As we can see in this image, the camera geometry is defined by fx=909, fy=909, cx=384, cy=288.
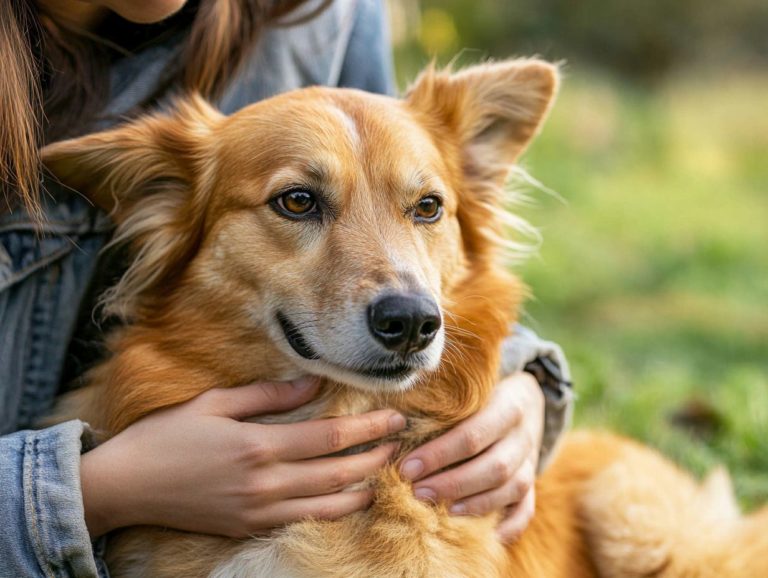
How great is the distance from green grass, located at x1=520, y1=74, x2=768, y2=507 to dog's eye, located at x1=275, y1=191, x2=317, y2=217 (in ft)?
5.92

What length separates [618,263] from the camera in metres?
7.35

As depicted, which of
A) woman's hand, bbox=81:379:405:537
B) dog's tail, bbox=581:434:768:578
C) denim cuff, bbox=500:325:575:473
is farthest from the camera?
denim cuff, bbox=500:325:575:473

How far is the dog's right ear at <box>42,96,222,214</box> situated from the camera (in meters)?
2.51

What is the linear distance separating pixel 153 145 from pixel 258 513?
1.08 metres

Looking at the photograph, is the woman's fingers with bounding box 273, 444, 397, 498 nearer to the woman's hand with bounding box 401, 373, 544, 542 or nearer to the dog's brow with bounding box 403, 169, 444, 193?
the woman's hand with bounding box 401, 373, 544, 542

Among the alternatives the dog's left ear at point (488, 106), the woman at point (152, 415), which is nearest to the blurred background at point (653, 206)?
the dog's left ear at point (488, 106)

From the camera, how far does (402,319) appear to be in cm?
→ 216

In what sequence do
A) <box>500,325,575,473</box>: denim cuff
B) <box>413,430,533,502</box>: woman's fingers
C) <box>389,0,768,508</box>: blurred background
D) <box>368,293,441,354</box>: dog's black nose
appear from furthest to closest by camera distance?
<box>389,0,768,508</box>: blurred background → <box>500,325,575,473</box>: denim cuff → <box>413,430,533,502</box>: woman's fingers → <box>368,293,441,354</box>: dog's black nose

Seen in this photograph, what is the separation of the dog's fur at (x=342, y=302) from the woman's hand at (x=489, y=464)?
0.16 ft

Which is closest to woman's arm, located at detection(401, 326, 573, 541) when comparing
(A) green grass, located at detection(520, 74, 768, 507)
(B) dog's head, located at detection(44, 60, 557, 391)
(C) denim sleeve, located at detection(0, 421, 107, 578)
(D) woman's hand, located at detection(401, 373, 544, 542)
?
(D) woman's hand, located at detection(401, 373, 544, 542)

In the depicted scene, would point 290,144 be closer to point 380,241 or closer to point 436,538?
point 380,241

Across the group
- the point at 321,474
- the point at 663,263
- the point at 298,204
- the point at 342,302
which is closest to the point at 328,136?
the point at 298,204

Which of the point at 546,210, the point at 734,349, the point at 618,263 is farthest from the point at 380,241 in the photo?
the point at 546,210

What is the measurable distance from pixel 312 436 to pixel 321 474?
0.32 feet
